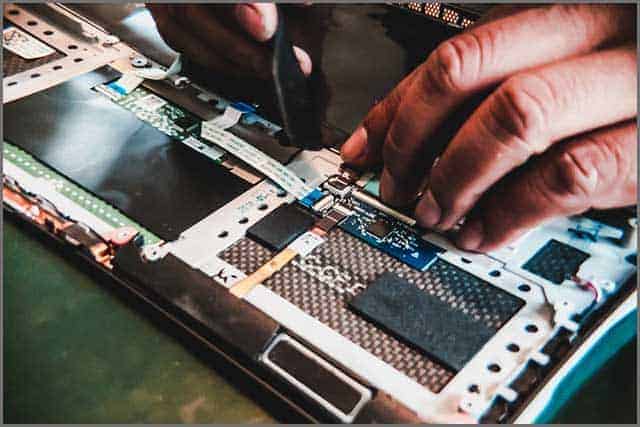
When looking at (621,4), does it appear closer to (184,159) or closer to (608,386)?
(608,386)

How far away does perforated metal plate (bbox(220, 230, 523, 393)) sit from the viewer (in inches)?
62.2

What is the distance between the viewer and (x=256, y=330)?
1569 mm

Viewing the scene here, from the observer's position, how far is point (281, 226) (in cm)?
186

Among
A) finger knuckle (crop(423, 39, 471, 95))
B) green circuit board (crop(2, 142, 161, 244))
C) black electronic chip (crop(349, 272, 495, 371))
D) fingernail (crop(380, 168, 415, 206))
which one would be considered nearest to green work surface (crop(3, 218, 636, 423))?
green circuit board (crop(2, 142, 161, 244))

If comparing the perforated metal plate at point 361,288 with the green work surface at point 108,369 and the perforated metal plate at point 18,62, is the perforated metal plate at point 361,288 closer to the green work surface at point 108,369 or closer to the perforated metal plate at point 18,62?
the green work surface at point 108,369

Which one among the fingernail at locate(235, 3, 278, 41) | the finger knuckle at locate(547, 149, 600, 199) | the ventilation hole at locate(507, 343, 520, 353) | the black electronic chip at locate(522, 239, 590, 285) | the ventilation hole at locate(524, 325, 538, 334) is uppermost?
the finger knuckle at locate(547, 149, 600, 199)

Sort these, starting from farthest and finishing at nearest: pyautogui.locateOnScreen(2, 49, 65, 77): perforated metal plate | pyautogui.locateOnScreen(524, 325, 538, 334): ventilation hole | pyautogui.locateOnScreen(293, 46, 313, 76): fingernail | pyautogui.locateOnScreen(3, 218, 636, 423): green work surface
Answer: pyautogui.locateOnScreen(2, 49, 65, 77): perforated metal plate, pyautogui.locateOnScreen(293, 46, 313, 76): fingernail, pyautogui.locateOnScreen(524, 325, 538, 334): ventilation hole, pyautogui.locateOnScreen(3, 218, 636, 423): green work surface

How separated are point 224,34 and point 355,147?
464 millimetres

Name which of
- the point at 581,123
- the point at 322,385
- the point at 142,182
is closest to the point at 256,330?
the point at 322,385

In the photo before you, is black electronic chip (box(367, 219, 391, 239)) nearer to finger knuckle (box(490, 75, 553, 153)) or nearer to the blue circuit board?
the blue circuit board

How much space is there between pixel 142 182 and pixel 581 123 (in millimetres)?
1112

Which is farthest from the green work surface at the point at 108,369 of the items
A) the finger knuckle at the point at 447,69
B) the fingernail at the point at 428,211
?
the finger knuckle at the point at 447,69

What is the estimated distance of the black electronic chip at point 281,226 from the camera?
1.82 meters

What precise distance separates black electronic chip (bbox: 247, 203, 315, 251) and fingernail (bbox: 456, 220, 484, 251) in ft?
1.25
